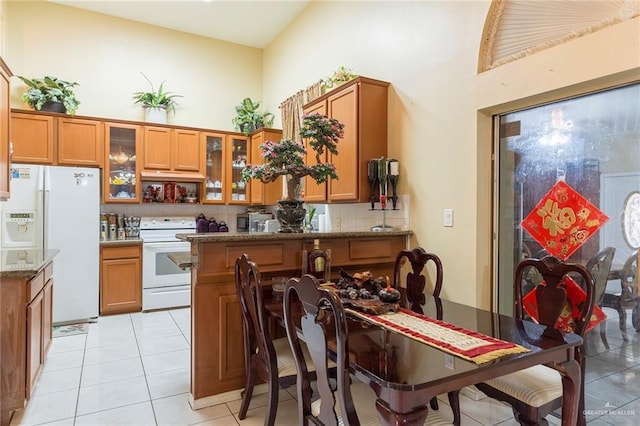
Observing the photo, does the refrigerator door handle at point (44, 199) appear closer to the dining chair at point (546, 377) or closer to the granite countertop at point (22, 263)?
the granite countertop at point (22, 263)

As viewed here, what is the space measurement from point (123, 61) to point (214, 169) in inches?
75.7

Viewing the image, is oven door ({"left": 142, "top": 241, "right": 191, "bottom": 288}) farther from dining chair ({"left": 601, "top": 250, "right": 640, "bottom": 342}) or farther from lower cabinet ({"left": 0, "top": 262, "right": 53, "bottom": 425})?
dining chair ({"left": 601, "top": 250, "right": 640, "bottom": 342})

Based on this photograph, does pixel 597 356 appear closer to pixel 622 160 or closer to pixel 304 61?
pixel 622 160

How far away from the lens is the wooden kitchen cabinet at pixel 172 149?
5078mm

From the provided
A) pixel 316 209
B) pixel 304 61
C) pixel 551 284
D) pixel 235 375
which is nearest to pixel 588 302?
pixel 551 284

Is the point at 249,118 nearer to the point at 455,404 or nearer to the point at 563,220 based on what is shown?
the point at 563,220

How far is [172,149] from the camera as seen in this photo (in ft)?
Answer: 17.1

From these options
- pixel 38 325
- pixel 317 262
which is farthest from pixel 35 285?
pixel 317 262

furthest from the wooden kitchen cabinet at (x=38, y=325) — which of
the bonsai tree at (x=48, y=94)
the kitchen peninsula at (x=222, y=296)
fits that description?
the bonsai tree at (x=48, y=94)

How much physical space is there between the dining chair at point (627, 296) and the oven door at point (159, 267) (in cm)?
430

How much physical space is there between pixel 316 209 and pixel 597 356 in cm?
314

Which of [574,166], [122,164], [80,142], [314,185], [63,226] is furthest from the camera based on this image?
[122,164]

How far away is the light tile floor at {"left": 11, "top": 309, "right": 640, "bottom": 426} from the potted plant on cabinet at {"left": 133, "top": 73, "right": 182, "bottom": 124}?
307 centimetres

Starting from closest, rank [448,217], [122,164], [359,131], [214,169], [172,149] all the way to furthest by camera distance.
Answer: [448,217], [359,131], [122,164], [172,149], [214,169]
